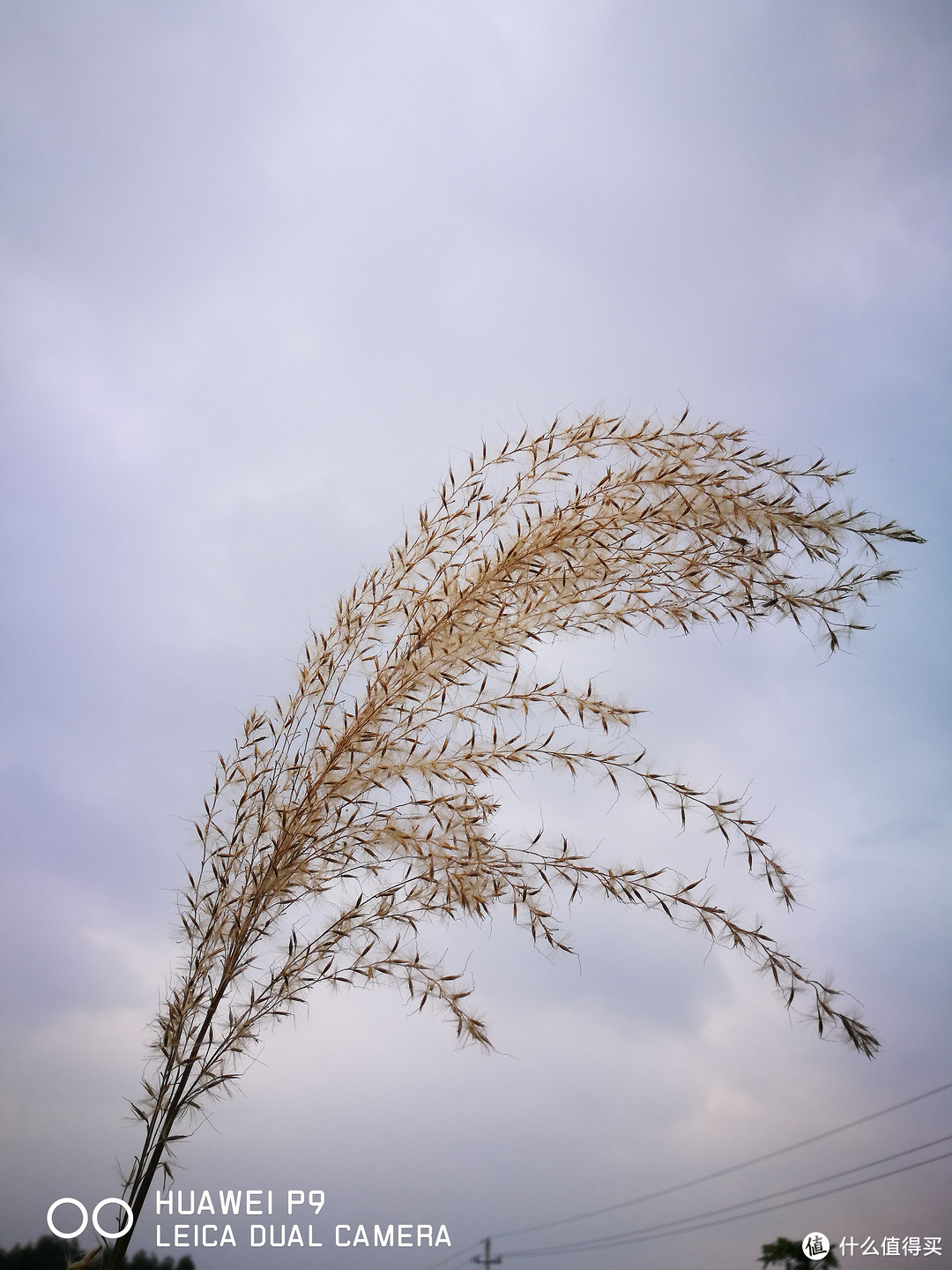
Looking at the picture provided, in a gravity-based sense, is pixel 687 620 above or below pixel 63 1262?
above

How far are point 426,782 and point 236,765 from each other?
0.87 ft

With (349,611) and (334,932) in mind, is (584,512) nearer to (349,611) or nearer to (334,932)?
(349,611)

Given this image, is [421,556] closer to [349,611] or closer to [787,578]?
[349,611]

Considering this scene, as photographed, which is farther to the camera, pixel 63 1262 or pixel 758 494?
pixel 758 494

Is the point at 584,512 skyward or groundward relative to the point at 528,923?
skyward

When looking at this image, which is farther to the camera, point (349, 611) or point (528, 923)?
point (349, 611)

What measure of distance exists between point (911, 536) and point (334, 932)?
888 millimetres

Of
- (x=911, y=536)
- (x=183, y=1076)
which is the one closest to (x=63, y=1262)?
(x=183, y=1076)

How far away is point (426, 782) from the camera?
0.96 m

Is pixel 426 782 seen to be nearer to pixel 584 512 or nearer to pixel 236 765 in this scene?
pixel 236 765

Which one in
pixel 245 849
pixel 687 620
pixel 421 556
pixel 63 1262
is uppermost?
pixel 421 556

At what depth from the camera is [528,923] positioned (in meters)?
0.94

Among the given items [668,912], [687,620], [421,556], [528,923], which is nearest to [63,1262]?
[528,923]

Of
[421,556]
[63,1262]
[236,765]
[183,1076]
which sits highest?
[421,556]
